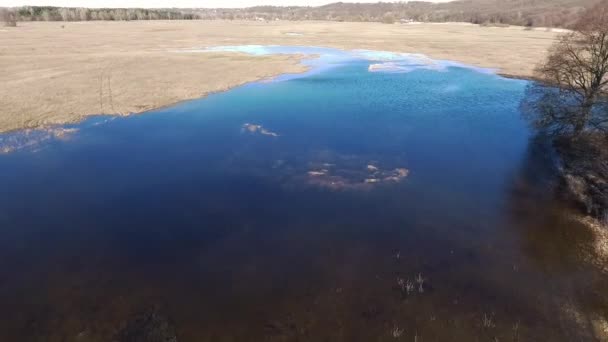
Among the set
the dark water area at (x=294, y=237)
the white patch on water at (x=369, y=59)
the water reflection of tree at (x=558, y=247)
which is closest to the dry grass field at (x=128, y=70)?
the white patch on water at (x=369, y=59)

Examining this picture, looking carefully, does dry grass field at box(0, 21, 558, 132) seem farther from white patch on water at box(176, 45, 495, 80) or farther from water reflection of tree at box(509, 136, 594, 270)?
water reflection of tree at box(509, 136, 594, 270)

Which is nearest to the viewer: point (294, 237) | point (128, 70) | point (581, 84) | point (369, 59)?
point (294, 237)

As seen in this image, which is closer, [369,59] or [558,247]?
[558,247]

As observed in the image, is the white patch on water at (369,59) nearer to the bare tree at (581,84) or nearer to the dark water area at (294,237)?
the dark water area at (294,237)

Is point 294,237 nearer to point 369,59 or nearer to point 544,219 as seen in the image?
point 544,219

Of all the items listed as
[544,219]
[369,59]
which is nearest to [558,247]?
[544,219]

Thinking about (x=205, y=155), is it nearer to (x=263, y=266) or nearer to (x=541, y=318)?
(x=263, y=266)

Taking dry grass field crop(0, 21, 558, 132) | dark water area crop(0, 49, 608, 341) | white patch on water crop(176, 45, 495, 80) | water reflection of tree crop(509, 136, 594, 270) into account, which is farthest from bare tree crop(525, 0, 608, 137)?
white patch on water crop(176, 45, 495, 80)
